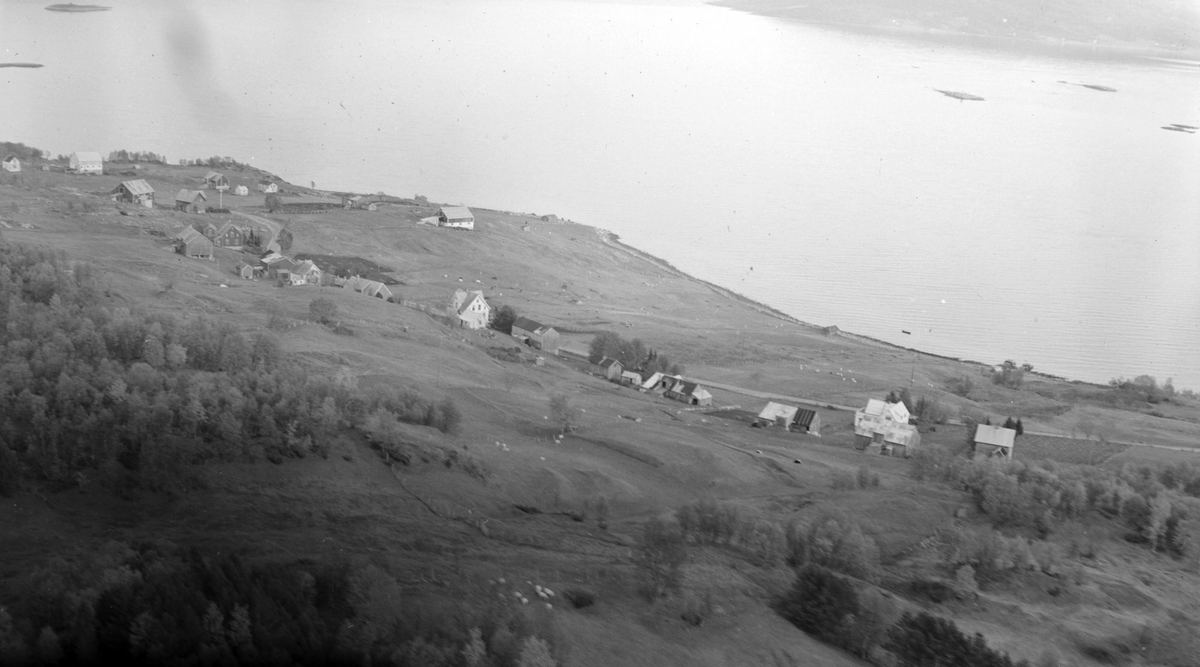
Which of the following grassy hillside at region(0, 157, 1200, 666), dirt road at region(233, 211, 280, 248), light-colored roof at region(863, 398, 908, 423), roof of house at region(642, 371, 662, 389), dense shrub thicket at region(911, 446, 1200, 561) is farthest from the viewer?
dirt road at region(233, 211, 280, 248)

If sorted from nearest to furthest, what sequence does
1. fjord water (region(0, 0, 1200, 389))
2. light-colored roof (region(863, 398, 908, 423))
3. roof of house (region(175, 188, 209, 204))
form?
light-colored roof (region(863, 398, 908, 423)) < roof of house (region(175, 188, 209, 204)) < fjord water (region(0, 0, 1200, 389))

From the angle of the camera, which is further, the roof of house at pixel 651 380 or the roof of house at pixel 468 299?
the roof of house at pixel 468 299

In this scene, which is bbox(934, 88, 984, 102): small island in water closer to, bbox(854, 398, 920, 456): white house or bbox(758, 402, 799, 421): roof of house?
bbox(854, 398, 920, 456): white house

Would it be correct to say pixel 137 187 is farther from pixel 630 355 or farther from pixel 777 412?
pixel 777 412

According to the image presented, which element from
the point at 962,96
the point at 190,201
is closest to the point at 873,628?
the point at 190,201

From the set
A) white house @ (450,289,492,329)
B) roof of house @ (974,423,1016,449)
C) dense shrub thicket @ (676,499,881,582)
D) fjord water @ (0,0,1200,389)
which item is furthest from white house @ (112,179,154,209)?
roof of house @ (974,423,1016,449)

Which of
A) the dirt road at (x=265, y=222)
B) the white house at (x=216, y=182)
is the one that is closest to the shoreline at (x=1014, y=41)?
the white house at (x=216, y=182)

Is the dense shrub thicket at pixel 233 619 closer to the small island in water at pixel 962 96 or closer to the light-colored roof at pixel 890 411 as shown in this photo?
the light-colored roof at pixel 890 411
